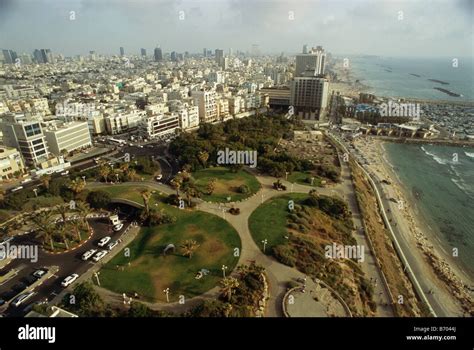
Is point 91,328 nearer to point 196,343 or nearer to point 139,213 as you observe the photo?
point 196,343

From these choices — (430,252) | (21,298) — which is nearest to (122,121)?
(21,298)

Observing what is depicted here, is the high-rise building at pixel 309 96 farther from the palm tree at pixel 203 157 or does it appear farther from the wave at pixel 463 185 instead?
the palm tree at pixel 203 157

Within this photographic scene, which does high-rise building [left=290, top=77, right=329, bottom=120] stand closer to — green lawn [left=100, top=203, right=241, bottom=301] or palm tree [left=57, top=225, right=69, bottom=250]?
green lawn [left=100, top=203, right=241, bottom=301]

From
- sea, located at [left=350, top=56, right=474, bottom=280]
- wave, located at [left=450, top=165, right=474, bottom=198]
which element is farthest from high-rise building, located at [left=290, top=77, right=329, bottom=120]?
wave, located at [left=450, top=165, right=474, bottom=198]

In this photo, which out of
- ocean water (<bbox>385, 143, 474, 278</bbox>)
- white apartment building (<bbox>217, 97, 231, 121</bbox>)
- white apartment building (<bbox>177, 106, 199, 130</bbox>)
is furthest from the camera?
white apartment building (<bbox>217, 97, 231, 121</bbox>)

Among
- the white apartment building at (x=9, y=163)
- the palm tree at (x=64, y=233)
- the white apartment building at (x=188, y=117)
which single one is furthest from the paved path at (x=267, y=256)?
the white apartment building at (x=188, y=117)

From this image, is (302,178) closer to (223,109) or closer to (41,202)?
(41,202)
